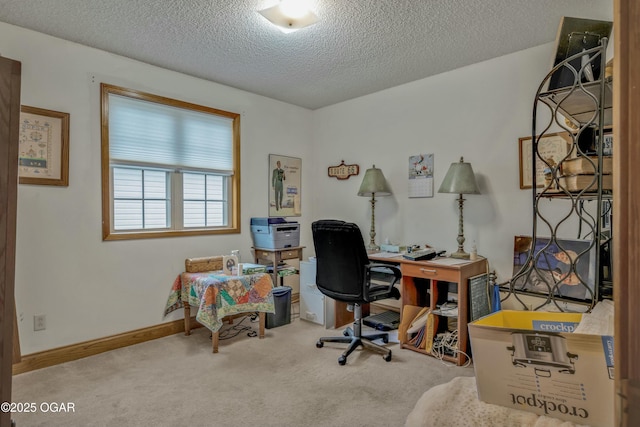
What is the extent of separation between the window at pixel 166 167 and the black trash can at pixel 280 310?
2.76 feet

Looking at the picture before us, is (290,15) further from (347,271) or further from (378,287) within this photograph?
(378,287)

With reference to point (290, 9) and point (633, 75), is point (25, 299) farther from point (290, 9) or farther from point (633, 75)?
point (633, 75)

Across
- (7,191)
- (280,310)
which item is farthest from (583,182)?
(280,310)

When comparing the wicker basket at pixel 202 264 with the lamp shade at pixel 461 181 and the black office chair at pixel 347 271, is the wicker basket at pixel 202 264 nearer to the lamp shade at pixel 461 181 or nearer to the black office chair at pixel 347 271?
the black office chair at pixel 347 271

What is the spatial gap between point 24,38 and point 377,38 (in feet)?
8.32

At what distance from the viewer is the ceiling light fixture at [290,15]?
221 cm

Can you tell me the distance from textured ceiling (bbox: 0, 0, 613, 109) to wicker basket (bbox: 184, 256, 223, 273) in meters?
1.78

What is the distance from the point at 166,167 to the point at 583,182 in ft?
10.5

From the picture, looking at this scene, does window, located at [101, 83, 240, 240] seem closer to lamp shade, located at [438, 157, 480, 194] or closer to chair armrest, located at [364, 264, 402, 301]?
chair armrest, located at [364, 264, 402, 301]

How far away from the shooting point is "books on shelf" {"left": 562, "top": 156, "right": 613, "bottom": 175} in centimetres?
90

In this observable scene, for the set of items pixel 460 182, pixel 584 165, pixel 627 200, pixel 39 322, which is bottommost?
pixel 39 322

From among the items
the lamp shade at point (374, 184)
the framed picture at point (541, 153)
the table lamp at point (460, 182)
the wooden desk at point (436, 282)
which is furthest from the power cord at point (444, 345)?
the lamp shade at point (374, 184)

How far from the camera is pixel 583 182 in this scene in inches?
37.3

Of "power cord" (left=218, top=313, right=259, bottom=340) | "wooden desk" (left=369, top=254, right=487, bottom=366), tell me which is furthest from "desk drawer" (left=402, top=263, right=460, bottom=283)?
"power cord" (left=218, top=313, right=259, bottom=340)
